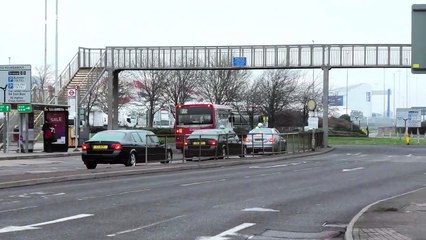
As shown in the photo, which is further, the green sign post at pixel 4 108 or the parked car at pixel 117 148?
the green sign post at pixel 4 108

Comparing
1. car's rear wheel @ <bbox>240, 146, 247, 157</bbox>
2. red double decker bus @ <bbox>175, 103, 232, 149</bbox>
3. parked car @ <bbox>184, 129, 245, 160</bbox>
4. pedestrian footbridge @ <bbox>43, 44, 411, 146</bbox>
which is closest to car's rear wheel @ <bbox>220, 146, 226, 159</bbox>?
parked car @ <bbox>184, 129, 245, 160</bbox>

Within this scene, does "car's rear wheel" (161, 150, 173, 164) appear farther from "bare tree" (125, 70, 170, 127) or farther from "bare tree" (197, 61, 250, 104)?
"bare tree" (125, 70, 170, 127)

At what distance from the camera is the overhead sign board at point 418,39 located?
10859 millimetres

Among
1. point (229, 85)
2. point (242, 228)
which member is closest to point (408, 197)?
point (242, 228)

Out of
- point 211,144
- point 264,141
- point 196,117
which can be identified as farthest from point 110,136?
point 196,117

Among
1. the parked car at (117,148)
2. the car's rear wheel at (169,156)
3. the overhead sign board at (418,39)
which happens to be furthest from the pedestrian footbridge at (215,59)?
the overhead sign board at (418,39)

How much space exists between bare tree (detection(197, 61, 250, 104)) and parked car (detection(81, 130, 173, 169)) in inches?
1749

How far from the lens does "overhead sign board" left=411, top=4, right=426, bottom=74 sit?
1086cm

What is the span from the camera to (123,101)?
77.6 m

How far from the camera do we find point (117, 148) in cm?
2300

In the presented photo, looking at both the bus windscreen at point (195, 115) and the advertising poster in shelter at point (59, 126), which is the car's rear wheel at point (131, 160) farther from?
the bus windscreen at point (195, 115)

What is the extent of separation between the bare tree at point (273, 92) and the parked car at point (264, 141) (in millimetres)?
34496

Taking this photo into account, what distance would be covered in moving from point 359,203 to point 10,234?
26.6 ft

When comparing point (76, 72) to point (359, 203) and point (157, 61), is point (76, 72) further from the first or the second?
point (359, 203)
